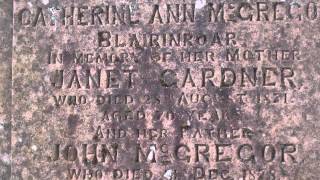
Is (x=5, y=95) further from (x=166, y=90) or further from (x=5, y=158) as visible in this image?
(x=166, y=90)

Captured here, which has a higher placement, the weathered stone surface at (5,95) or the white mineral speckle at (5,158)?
the weathered stone surface at (5,95)

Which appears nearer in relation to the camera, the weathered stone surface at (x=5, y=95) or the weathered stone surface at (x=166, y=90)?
the weathered stone surface at (x=166, y=90)

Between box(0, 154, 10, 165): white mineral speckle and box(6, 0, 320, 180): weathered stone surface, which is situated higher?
box(6, 0, 320, 180): weathered stone surface

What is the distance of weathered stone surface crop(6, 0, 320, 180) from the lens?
3.46 meters

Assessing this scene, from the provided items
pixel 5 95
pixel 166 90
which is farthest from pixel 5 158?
pixel 166 90

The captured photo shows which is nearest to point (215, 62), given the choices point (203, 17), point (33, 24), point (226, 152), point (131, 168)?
point (203, 17)

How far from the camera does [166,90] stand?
351 centimetres

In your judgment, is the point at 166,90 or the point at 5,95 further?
the point at 5,95

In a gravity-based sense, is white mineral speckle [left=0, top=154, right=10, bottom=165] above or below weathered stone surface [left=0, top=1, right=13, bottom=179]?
below

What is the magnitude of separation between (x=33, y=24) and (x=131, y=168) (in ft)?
3.06

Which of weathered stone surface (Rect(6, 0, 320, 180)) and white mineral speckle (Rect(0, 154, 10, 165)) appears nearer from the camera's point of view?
weathered stone surface (Rect(6, 0, 320, 180))

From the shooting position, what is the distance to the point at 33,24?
3.58 m

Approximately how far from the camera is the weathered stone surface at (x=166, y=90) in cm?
346

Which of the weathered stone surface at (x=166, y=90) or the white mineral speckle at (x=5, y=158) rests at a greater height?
the weathered stone surface at (x=166, y=90)
